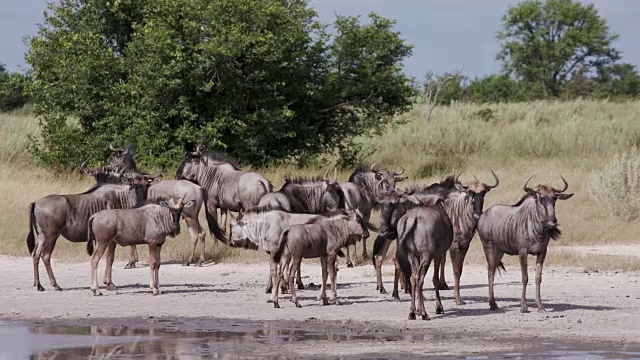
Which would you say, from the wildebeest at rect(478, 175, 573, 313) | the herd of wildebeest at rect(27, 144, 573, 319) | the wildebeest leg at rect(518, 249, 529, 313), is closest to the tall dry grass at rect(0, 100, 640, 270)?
the herd of wildebeest at rect(27, 144, 573, 319)

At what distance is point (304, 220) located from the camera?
14.6 m

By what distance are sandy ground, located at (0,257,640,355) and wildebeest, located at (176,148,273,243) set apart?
111 centimetres

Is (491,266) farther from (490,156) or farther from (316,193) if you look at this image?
(490,156)

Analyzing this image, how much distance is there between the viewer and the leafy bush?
927 inches

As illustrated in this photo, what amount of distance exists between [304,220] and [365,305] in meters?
1.25

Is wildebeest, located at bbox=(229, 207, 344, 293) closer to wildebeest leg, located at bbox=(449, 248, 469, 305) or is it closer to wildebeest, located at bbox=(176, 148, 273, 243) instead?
wildebeest leg, located at bbox=(449, 248, 469, 305)

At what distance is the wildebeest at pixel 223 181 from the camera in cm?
1912

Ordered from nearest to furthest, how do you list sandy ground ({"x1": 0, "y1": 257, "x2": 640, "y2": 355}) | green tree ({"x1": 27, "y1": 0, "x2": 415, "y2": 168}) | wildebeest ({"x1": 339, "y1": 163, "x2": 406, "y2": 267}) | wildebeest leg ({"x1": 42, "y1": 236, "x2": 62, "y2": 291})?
sandy ground ({"x1": 0, "y1": 257, "x2": 640, "y2": 355}) < wildebeest leg ({"x1": 42, "y1": 236, "x2": 62, "y2": 291}) < wildebeest ({"x1": 339, "y1": 163, "x2": 406, "y2": 267}) < green tree ({"x1": 27, "y1": 0, "x2": 415, "y2": 168})

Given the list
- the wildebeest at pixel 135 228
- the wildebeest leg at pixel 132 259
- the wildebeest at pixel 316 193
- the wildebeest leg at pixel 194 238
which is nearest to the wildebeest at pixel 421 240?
the wildebeest at pixel 135 228

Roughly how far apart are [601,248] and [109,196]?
8533 mm

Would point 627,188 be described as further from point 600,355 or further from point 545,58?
point 545,58

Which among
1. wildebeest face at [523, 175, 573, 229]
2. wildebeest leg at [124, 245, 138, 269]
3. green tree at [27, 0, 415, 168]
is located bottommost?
wildebeest leg at [124, 245, 138, 269]

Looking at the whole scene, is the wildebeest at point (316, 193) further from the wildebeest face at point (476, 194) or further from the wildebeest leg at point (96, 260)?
the wildebeest face at point (476, 194)

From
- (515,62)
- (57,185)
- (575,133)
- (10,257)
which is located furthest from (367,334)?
(515,62)
